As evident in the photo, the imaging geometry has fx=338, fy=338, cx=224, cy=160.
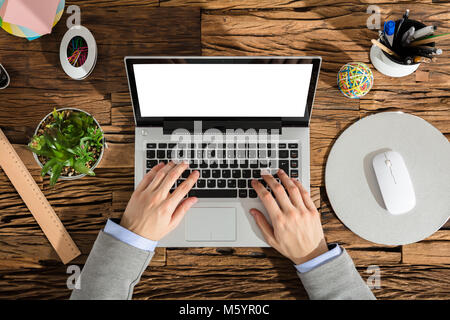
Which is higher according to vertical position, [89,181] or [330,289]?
[89,181]

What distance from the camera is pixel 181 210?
0.87m

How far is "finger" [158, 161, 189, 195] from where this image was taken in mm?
863

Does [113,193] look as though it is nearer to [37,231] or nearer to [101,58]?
[37,231]

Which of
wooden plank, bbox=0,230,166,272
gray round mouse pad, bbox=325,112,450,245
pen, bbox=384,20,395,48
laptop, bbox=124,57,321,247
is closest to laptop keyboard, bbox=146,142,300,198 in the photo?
laptop, bbox=124,57,321,247

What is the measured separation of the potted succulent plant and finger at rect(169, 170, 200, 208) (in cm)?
22

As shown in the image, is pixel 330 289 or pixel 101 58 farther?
pixel 101 58

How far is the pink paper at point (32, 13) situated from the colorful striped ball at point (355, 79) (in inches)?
31.0

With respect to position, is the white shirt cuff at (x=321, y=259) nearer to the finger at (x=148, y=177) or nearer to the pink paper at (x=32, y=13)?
→ the finger at (x=148, y=177)

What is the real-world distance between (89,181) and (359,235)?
0.75 meters

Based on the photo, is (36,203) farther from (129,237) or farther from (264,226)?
(264,226)

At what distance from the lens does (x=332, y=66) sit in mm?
946

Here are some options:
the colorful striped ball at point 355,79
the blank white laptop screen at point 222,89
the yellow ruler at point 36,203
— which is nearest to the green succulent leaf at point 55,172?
the yellow ruler at point 36,203

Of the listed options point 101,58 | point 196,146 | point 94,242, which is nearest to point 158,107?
point 196,146

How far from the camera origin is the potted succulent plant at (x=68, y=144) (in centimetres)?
83
